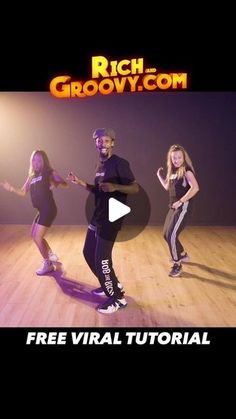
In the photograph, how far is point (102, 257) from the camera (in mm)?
3844

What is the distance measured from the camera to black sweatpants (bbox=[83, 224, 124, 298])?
3.81 m

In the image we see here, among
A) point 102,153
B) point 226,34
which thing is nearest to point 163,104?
point 226,34

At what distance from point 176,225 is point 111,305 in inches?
59.5

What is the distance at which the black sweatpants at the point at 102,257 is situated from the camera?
12.5ft

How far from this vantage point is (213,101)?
852cm

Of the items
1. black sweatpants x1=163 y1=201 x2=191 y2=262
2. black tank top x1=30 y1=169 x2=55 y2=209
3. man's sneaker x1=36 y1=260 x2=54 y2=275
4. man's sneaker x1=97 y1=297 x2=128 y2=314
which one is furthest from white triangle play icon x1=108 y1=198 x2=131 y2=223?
man's sneaker x1=36 y1=260 x2=54 y2=275

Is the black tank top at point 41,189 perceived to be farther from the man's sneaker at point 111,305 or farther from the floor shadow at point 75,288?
the man's sneaker at point 111,305

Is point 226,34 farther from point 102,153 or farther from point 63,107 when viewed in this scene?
point 63,107

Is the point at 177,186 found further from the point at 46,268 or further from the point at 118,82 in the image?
the point at 118,82

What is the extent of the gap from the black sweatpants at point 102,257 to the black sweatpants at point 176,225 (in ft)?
4.33

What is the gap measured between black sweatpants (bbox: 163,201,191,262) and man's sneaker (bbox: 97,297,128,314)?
130cm

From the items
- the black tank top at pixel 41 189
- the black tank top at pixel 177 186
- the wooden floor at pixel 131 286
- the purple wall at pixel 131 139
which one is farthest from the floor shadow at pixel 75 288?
the purple wall at pixel 131 139

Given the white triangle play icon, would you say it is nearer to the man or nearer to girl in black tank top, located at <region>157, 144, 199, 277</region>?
the man

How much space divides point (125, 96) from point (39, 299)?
5400 mm
